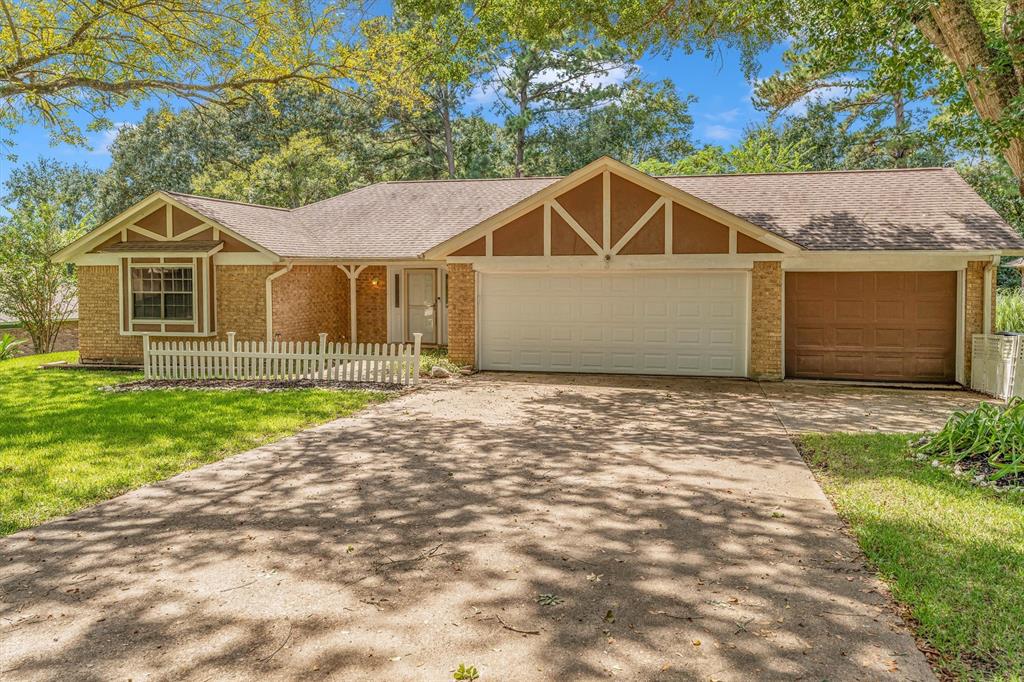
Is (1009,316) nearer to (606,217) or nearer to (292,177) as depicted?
(606,217)

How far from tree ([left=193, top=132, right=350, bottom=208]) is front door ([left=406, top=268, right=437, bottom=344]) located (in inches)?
541

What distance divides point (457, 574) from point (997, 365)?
11.9m

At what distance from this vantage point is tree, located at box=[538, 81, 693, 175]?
34500 millimetres

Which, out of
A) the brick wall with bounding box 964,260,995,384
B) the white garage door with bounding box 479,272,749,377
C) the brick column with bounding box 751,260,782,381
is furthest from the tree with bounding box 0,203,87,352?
the brick wall with bounding box 964,260,995,384

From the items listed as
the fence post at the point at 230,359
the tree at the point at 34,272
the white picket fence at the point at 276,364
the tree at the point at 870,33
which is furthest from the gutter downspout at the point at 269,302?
the tree at the point at 34,272

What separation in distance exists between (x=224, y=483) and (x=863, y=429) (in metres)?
7.88

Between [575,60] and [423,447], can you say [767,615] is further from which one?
[575,60]

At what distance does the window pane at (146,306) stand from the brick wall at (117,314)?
58 centimetres

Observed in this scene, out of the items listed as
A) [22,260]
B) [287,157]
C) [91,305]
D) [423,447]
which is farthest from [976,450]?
[287,157]

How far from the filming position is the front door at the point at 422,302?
19.4 meters

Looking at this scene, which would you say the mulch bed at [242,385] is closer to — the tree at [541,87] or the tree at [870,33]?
the tree at [870,33]

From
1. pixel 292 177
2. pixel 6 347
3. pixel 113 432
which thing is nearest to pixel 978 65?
pixel 113 432

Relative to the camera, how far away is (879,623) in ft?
12.4

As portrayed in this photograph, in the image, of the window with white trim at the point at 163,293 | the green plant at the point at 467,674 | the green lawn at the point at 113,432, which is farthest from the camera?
the window with white trim at the point at 163,293
